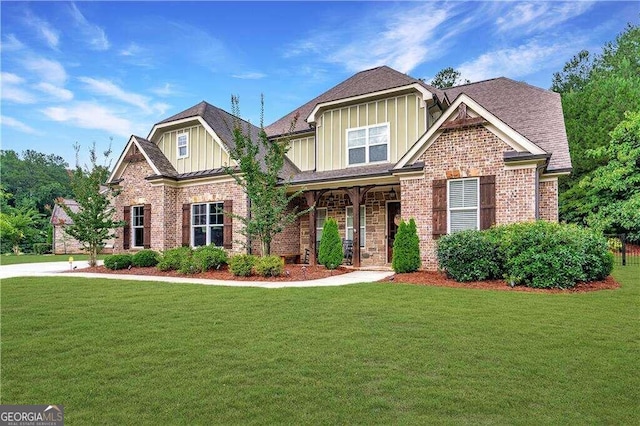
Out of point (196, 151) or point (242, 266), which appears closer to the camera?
point (242, 266)

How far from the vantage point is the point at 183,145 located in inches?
720

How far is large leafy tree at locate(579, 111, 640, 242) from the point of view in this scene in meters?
21.9

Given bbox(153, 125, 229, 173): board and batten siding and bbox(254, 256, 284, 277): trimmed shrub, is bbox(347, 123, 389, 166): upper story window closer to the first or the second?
bbox(153, 125, 229, 173): board and batten siding

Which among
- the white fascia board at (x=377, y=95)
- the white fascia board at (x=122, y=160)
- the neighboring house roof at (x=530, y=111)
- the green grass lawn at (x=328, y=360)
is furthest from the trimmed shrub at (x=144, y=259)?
the neighboring house roof at (x=530, y=111)

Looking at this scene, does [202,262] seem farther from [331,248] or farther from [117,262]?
[331,248]

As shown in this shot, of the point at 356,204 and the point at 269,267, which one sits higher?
the point at 356,204

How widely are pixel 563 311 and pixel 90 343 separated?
7430 mm

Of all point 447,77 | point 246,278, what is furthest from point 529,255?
point 447,77

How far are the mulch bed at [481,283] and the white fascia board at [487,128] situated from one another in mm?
3643

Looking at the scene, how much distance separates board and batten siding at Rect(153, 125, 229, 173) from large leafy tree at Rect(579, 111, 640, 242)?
20494mm

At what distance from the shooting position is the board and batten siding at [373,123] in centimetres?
1454

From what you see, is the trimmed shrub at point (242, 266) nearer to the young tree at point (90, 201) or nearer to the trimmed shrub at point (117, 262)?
the trimmed shrub at point (117, 262)

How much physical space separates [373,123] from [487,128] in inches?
183

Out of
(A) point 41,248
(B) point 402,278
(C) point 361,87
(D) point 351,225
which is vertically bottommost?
(A) point 41,248
